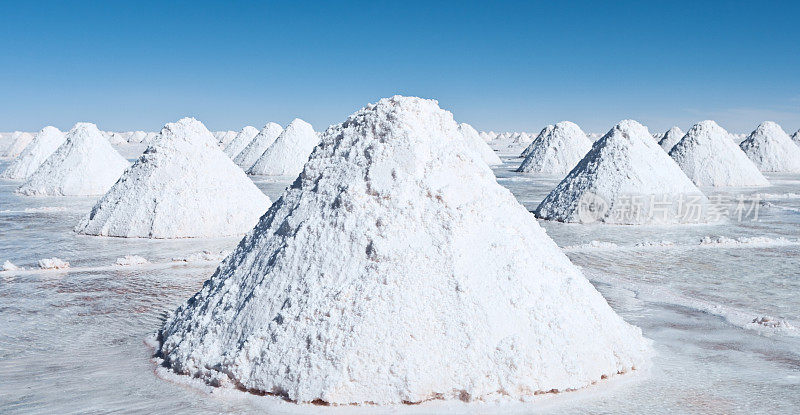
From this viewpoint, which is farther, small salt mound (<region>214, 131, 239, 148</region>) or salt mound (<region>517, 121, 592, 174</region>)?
small salt mound (<region>214, 131, 239, 148</region>)

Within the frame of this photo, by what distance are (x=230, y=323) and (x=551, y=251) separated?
1.85 meters

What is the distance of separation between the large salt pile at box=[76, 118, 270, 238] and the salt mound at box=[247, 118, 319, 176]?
42.8ft

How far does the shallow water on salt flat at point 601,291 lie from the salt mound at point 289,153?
44.7 feet

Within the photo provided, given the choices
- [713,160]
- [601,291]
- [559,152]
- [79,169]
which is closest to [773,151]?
[559,152]

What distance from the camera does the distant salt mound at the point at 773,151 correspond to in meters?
26.1

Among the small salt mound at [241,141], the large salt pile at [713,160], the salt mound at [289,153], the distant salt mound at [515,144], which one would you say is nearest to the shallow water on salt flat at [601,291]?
the large salt pile at [713,160]

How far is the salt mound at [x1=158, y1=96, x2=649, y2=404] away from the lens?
3.16 meters

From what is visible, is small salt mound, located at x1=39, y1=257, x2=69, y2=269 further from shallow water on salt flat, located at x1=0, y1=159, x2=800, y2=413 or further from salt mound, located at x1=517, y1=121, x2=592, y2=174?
salt mound, located at x1=517, y1=121, x2=592, y2=174

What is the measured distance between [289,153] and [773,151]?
1854 centimetres

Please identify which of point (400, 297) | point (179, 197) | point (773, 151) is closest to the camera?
point (400, 297)

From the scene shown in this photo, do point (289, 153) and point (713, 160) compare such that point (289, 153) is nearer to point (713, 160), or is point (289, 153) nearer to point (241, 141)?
point (241, 141)

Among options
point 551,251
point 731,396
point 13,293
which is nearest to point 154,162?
point 13,293

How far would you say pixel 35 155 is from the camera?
22.8 meters

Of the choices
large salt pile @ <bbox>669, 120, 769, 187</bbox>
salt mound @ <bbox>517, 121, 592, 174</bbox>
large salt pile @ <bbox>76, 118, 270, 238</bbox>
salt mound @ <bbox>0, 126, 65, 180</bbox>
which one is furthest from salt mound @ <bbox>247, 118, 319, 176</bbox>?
large salt pile @ <bbox>76, 118, 270, 238</bbox>
